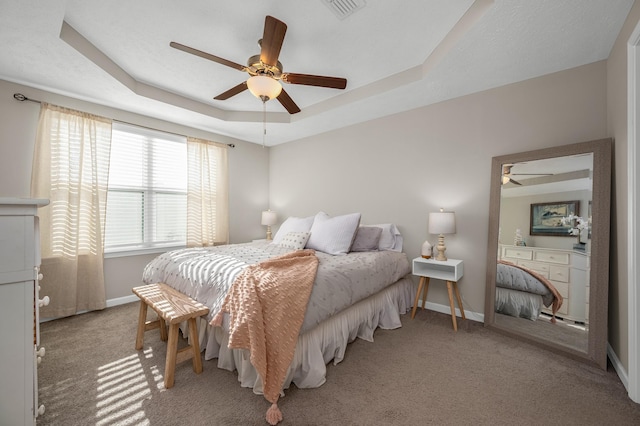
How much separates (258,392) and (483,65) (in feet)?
10.3

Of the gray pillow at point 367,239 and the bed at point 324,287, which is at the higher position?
the gray pillow at point 367,239

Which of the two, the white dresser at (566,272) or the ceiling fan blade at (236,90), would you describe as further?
the ceiling fan blade at (236,90)

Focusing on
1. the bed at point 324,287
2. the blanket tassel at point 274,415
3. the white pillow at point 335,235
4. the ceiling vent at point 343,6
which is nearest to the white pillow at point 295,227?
the bed at point 324,287

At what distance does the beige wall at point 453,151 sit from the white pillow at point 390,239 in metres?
0.14

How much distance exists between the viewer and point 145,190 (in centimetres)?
342

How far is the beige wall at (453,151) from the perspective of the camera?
2.25 metres

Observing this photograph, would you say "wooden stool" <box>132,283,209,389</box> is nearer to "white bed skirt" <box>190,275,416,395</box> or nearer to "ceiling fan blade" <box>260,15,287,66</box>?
"white bed skirt" <box>190,275,416,395</box>

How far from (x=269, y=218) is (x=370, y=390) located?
327 cm

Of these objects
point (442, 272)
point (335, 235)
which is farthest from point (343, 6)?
point (442, 272)

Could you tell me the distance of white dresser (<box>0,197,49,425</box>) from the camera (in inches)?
34.8

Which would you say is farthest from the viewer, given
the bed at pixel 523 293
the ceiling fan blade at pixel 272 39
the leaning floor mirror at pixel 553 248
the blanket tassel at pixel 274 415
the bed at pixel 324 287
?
the bed at pixel 523 293

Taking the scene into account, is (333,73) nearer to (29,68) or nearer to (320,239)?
(320,239)

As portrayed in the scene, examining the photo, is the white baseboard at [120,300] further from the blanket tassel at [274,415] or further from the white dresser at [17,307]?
the blanket tassel at [274,415]

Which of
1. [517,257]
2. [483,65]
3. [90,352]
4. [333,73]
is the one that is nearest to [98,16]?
[333,73]
